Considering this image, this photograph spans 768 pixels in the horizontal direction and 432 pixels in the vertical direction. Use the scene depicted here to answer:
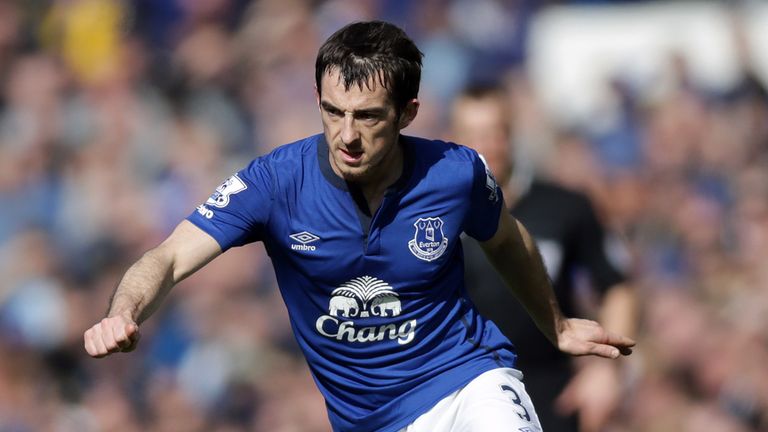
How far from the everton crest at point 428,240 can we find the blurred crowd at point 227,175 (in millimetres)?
4574

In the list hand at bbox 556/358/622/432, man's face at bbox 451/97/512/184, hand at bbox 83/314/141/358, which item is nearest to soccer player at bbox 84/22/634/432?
hand at bbox 83/314/141/358

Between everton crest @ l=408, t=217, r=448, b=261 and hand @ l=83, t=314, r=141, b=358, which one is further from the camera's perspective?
everton crest @ l=408, t=217, r=448, b=261

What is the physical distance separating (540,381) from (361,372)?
7.43 ft

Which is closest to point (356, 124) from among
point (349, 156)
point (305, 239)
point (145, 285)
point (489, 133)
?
point (349, 156)

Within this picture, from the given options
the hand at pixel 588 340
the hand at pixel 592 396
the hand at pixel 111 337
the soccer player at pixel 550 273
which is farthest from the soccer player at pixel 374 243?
the hand at pixel 592 396

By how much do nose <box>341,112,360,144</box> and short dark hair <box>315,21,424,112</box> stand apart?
11 cm

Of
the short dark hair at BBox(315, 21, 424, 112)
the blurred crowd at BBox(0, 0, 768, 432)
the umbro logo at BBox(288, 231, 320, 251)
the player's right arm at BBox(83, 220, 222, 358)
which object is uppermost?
the short dark hair at BBox(315, 21, 424, 112)

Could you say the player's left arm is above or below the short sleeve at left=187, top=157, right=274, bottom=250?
below

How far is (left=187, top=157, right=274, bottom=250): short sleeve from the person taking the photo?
465 centimetres

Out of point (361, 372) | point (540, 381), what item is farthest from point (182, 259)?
point (540, 381)

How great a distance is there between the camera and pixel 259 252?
34.5 ft

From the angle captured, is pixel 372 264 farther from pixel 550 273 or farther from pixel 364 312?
pixel 550 273

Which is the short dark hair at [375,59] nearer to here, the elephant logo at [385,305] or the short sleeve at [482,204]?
the short sleeve at [482,204]

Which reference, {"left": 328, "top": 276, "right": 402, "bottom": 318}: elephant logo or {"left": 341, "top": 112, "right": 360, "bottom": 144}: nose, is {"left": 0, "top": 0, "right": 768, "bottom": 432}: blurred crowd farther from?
{"left": 341, "top": 112, "right": 360, "bottom": 144}: nose
